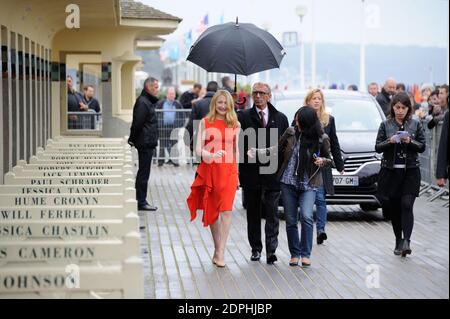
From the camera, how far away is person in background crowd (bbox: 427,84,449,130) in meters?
17.8

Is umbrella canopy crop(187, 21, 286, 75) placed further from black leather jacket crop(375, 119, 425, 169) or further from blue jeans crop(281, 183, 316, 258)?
blue jeans crop(281, 183, 316, 258)

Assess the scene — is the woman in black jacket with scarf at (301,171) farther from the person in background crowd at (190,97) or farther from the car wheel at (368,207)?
the person in background crowd at (190,97)

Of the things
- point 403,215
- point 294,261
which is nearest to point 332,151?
point 403,215

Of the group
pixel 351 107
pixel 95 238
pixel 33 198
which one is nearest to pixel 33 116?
pixel 351 107

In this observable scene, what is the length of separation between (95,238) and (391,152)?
5329 millimetres

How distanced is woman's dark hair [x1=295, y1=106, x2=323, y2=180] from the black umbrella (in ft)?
3.56

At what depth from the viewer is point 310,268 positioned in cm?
1098

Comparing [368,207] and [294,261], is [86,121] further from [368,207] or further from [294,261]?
[294,261]

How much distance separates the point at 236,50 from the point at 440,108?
295 inches

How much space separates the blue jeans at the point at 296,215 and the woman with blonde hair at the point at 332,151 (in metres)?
0.92

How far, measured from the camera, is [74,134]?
2394cm

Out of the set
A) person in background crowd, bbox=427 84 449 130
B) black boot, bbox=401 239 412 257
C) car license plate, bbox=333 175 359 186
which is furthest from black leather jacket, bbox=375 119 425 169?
person in background crowd, bbox=427 84 449 130

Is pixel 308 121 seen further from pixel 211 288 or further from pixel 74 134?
pixel 74 134

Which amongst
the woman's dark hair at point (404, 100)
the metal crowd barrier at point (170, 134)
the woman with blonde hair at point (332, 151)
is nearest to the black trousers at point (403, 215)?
the woman with blonde hair at point (332, 151)
